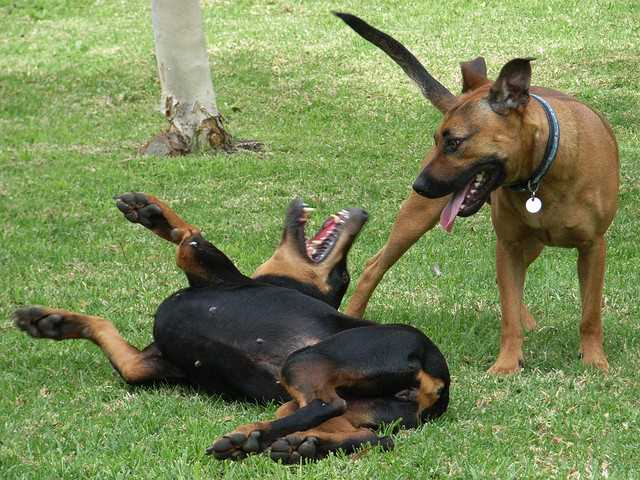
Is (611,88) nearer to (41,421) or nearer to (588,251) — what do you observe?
(588,251)

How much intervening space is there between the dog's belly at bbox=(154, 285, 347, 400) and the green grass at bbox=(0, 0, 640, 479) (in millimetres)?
148

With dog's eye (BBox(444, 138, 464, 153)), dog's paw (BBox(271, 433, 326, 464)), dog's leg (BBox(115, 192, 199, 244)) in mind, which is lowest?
dog's paw (BBox(271, 433, 326, 464))

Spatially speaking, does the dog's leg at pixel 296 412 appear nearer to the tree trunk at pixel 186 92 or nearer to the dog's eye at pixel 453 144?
the dog's eye at pixel 453 144

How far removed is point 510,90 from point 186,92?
7701mm

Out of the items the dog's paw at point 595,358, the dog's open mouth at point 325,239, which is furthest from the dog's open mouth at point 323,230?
the dog's paw at point 595,358

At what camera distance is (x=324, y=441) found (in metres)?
4.48

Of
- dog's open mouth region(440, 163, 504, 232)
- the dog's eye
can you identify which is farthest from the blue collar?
the dog's eye

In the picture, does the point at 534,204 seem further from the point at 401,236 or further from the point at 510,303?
the point at 401,236

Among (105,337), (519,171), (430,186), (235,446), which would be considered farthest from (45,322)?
(519,171)

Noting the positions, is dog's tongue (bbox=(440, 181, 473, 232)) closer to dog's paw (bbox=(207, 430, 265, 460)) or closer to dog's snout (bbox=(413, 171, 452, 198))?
dog's snout (bbox=(413, 171, 452, 198))

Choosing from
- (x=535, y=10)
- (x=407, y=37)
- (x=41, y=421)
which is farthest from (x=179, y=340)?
(x=535, y=10)

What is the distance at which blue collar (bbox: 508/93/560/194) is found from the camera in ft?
18.9

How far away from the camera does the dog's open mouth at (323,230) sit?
6.19 meters

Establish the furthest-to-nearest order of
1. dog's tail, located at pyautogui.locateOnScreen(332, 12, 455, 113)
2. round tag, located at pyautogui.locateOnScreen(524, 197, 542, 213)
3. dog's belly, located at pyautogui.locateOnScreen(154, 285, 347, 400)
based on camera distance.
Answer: dog's tail, located at pyautogui.locateOnScreen(332, 12, 455, 113) → round tag, located at pyautogui.locateOnScreen(524, 197, 542, 213) → dog's belly, located at pyautogui.locateOnScreen(154, 285, 347, 400)
